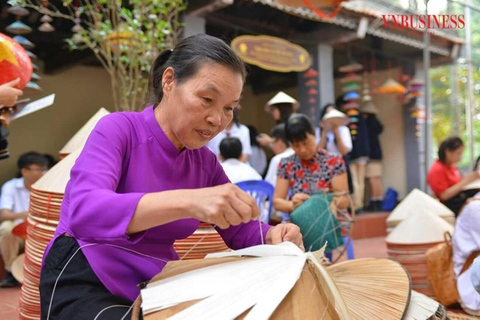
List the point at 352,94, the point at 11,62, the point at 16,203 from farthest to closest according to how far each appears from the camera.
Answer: the point at 352,94 < the point at 16,203 < the point at 11,62

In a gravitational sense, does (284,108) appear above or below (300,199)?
above

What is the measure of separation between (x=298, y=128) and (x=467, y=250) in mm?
1321

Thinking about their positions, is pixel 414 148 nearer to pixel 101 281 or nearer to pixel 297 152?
Answer: pixel 297 152

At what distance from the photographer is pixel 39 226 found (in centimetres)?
209

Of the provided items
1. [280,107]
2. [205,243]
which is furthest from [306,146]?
[280,107]

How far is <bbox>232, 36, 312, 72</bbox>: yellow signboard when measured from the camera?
247 inches

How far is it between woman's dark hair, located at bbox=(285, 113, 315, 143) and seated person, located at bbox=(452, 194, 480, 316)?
1.13 m

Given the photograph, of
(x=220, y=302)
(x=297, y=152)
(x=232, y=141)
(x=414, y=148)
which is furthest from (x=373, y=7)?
(x=220, y=302)

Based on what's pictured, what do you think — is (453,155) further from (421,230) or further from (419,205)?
(421,230)

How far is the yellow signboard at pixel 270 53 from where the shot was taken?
20.6ft

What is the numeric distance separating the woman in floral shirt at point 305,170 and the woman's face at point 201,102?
7.38 feet

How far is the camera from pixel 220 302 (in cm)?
93

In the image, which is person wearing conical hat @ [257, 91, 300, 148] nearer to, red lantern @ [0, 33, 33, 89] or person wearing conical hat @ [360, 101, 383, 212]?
person wearing conical hat @ [360, 101, 383, 212]

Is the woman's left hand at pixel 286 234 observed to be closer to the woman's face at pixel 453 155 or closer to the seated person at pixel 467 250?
the seated person at pixel 467 250
